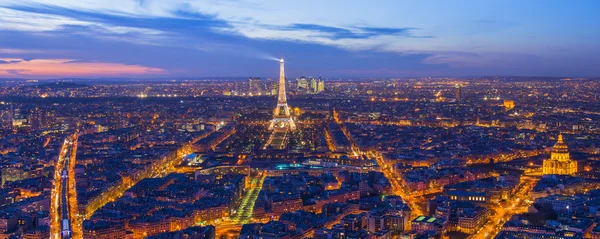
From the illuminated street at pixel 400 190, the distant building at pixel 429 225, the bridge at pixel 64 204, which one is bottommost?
the bridge at pixel 64 204

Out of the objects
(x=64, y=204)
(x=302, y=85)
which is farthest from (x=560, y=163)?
(x=302, y=85)

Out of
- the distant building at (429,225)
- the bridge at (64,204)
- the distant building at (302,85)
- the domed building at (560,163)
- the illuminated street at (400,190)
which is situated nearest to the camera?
the distant building at (429,225)

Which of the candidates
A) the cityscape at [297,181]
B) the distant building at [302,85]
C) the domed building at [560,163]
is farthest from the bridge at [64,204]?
the distant building at [302,85]

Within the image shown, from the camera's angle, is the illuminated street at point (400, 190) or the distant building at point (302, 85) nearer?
the illuminated street at point (400, 190)

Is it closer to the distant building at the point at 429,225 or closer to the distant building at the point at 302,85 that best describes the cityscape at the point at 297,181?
the distant building at the point at 429,225

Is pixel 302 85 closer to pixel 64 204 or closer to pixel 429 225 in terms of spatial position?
pixel 64 204

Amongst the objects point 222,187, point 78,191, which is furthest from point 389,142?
point 78,191

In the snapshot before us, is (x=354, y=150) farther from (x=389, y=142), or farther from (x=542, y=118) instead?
(x=542, y=118)

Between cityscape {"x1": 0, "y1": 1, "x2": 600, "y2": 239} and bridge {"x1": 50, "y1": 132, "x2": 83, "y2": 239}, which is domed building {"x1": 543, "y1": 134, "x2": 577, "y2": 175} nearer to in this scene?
cityscape {"x1": 0, "y1": 1, "x2": 600, "y2": 239}
